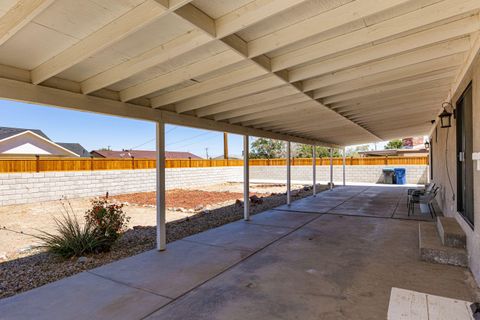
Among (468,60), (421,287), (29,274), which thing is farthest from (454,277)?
(29,274)

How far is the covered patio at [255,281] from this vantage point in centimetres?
256

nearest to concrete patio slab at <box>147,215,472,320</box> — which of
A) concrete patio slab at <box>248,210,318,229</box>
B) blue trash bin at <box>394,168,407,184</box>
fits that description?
concrete patio slab at <box>248,210,318,229</box>

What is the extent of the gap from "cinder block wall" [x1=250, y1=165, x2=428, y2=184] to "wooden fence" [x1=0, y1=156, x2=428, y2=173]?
29 centimetres

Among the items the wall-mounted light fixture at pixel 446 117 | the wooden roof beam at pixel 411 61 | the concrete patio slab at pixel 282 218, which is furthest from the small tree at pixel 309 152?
the wooden roof beam at pixel 411 61

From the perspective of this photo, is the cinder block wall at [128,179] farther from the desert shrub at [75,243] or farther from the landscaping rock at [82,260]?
the landscaping rock at [82,260]

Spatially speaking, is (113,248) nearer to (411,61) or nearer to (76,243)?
(76,243)

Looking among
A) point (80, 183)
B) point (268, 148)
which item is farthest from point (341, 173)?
point (80, 183)

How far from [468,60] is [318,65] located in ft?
5.21

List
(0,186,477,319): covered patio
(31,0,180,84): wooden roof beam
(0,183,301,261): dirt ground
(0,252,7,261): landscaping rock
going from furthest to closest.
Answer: (0,183,301,261): dirt ground
(0,252,7,261): landscaping rock
(0,186,477,319): covered patio
(31,0,180,84): wooden roof beam

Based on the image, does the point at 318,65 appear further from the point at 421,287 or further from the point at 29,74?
the point at 29,74

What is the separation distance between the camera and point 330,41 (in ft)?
8.59

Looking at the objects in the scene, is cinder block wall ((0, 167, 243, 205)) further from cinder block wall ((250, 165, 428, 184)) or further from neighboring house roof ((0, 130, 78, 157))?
neighboring house roof ((0, 130, 78, 157))

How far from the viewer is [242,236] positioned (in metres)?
5.09

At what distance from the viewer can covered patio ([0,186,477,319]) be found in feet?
8.40
